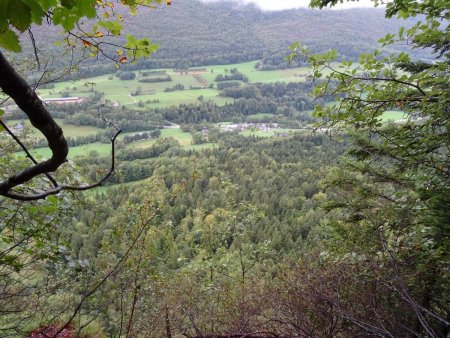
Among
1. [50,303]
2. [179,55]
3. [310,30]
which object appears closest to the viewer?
[50,303]

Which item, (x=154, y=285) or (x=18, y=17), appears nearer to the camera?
(x=18, y=17)

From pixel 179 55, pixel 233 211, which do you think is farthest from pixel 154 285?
pixel 179 55

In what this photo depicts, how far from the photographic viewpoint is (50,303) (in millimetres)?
4465

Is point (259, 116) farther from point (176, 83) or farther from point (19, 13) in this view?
point (19, 13)

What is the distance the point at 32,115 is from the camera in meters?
0.85

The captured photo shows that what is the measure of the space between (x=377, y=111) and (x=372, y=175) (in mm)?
2377

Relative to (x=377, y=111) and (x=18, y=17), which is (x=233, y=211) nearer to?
(x=377, y=111)

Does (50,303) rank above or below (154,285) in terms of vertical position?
above

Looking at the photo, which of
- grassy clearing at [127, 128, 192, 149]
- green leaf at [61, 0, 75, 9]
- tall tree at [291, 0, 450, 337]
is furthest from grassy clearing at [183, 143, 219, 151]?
green leaf at [61, 0, 75, 9]

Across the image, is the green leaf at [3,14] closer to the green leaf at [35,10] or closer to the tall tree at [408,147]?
the green leaf at [35,10]

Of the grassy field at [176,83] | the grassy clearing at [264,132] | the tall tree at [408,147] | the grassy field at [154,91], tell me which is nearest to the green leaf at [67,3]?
the tall tree at [408,147]

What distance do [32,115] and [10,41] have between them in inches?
15.0

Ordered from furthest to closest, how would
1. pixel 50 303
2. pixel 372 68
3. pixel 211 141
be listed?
pixel 211 141
pixel 50 303
pixel 372 68

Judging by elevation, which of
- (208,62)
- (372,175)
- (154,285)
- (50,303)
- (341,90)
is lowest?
(208,62)
